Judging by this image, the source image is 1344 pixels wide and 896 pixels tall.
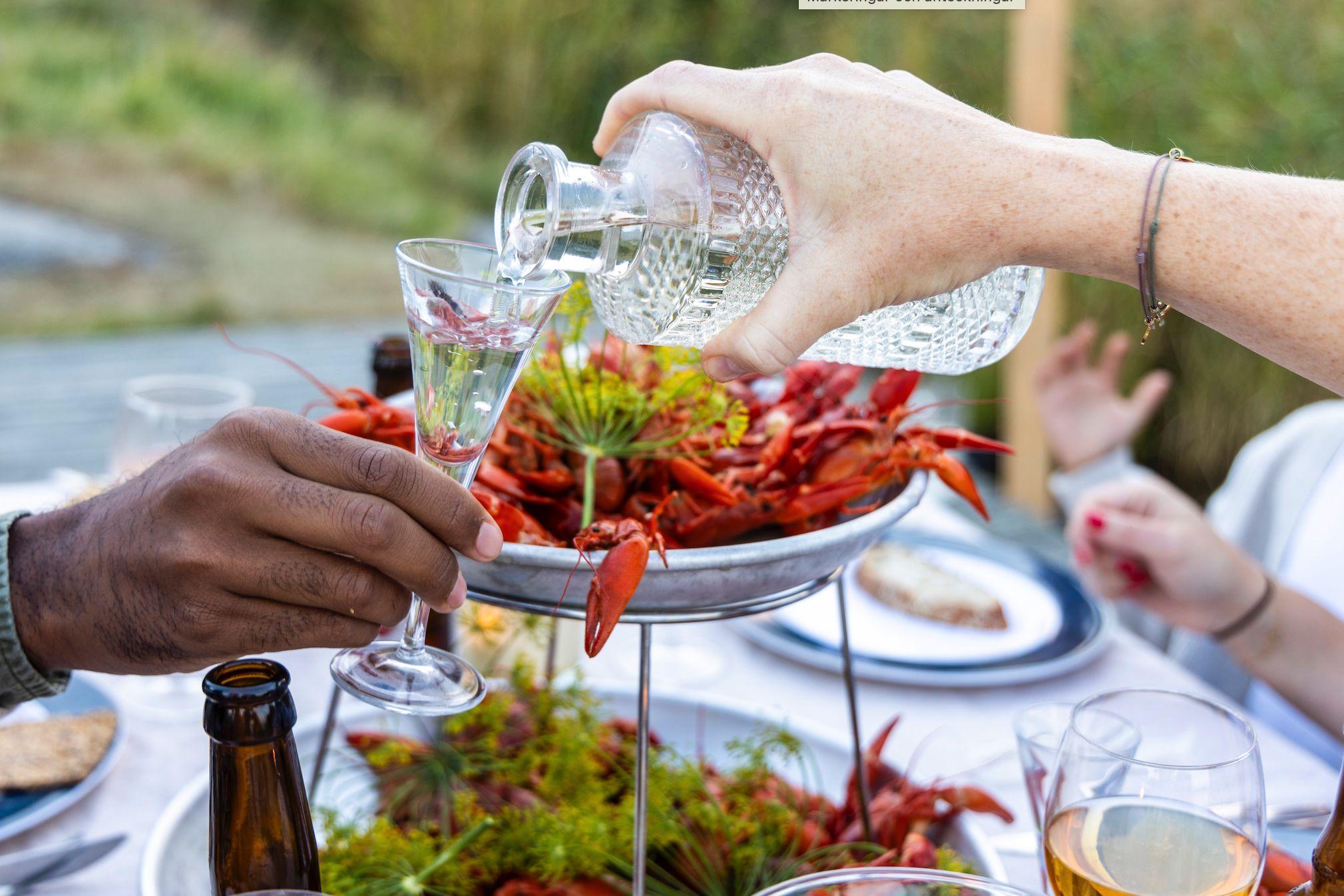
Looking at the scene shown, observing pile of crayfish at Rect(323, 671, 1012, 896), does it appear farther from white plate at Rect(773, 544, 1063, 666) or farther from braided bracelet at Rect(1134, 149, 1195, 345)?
braided bracelet at Rect(1134, 149, 1195, 345)

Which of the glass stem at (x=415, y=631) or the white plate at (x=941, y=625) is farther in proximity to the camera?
the white plate at (x=941, y=625)

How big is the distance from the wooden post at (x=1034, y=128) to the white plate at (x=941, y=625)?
4.05ft

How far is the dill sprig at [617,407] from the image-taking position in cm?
88

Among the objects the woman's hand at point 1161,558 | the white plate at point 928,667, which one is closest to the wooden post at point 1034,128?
the woman's hand at point 1161,558

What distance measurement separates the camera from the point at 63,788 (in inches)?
40.7

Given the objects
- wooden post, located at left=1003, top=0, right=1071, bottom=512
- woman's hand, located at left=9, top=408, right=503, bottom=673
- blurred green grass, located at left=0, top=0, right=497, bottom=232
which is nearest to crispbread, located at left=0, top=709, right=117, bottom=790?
woman's hand, located at left=9, top=408, right=503, bottom=673

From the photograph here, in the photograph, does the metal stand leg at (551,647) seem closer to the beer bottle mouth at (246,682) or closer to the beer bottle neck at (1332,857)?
the beer bottle mouth at (246,682)

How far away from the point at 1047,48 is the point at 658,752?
2.63 metres

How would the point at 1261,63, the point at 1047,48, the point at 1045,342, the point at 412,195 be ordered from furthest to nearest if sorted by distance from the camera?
1. the point at 412,195
2. the point at 1261,63
3. the point at 1045,342
4. the point at 1047,48

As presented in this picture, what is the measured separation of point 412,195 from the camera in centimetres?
764

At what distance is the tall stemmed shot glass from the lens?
0.65 m

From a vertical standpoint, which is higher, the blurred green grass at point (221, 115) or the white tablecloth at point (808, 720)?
the blurred green grass at point (221, 115)

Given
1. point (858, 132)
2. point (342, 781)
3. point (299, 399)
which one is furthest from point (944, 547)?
point (299, 399)

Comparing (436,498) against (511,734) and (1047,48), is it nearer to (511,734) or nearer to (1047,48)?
(511,734)
